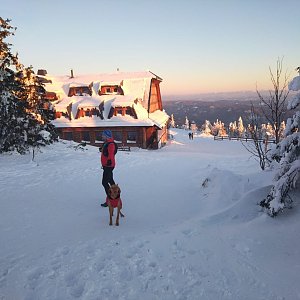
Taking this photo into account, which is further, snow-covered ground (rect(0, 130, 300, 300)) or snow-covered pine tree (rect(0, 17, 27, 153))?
snow-covered pine tree (rect(0, 17, 27, 153))

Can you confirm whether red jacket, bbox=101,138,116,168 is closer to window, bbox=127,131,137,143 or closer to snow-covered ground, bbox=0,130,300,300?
snow-covered ground, bbox=0,130,300,300

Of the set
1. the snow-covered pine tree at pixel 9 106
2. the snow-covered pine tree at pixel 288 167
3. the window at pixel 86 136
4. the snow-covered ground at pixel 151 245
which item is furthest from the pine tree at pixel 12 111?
the window at pixel 86 136

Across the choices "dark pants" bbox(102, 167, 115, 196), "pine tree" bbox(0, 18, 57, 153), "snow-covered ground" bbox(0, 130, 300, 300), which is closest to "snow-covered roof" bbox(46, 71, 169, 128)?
"pine tree" bbox(0, 18, 57, 153)

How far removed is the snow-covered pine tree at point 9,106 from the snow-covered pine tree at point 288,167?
1307 centimetres

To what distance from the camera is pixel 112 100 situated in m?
32.9

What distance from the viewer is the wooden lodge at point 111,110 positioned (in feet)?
103

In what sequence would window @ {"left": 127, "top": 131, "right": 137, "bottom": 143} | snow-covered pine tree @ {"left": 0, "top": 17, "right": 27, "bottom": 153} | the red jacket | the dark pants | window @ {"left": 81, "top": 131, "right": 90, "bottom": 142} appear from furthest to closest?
window @ {"left": 81, "top": 131, "right": 90, "bottom": 142}
window @ {"left": 127, "top": 131, "right": 137, "bottom": 143}
snow-covered pine tree @ {"left": 0, "top": 17, "right": 27, "bottom": 153}
the dark pants
the red jacket

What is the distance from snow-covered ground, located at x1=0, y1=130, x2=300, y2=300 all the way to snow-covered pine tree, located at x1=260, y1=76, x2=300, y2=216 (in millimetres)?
293

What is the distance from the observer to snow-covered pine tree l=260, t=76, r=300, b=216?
16.9ft

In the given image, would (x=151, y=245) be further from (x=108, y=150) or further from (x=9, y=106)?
(x=9, y=106)

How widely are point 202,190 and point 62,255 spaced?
5.35 metres

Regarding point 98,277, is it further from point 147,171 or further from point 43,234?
point 147,171

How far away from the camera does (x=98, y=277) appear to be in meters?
4.14

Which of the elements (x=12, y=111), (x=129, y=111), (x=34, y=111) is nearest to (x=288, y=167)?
(x=12, y=111)
